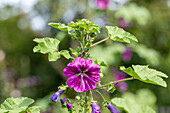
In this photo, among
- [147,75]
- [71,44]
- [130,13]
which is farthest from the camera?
[71,44]

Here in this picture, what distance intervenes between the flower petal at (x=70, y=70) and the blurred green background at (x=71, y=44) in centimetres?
43

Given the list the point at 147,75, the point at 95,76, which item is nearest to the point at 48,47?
the point at 95,76

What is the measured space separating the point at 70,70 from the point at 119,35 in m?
0.28

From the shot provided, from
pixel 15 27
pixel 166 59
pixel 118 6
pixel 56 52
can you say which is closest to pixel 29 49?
pixel 15 27

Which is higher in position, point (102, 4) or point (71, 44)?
point (102, 4)

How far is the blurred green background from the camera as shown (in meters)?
3.96

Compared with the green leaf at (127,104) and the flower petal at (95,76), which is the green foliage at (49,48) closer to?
the flower petal at (95,76)

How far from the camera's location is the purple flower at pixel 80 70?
3.64 feet

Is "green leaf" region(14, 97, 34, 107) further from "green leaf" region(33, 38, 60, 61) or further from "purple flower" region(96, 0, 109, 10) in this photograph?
"purple flower" region(96, 0, 109, 10)

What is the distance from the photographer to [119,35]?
1.15 m

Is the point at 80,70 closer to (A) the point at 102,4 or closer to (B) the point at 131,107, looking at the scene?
(B) the point at 131,107

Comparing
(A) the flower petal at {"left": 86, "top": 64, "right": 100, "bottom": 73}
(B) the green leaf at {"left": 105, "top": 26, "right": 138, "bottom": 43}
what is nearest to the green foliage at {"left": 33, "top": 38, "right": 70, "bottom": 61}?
(A) the flower petal at {"left": 86, "top": 64, "right": 100, "bottom": 73}

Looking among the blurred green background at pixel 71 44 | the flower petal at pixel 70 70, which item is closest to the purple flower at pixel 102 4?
the blurred green background at pixel 71 44

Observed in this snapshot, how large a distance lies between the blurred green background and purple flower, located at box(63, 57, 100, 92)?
42 cm
